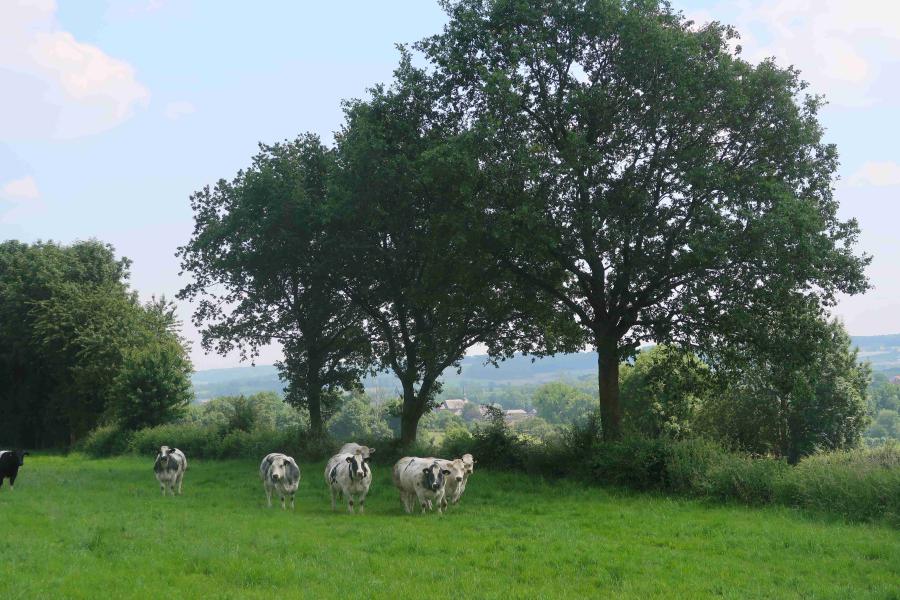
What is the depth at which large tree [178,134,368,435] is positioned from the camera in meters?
33.7

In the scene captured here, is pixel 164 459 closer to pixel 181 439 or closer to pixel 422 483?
pixel 422 483

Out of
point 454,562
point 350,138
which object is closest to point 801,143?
point 350,138

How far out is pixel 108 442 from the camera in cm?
4619

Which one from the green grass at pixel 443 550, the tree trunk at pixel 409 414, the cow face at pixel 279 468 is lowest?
the green grass at pixel 443 550

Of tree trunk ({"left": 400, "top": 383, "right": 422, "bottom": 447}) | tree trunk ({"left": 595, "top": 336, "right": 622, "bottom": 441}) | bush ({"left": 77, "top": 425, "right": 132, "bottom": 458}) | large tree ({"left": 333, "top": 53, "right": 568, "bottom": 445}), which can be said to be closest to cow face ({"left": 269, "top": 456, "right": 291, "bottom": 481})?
large tree ({"left": 333, "top": 53, "right": 568, "bottom": 445})

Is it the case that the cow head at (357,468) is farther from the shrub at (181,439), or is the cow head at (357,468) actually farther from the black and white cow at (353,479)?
the shrub at (181,439)

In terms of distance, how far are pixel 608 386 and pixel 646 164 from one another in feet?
25.8

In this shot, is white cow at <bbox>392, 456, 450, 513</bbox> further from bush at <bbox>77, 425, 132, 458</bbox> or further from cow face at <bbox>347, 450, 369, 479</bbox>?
bush at <bbox>77, 425, 132, 458</bbox>

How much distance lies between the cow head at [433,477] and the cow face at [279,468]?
425 cm

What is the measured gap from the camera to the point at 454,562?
13430mm

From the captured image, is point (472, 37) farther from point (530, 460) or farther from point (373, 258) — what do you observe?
point (530, 460)

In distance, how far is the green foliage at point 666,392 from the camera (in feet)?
87.9

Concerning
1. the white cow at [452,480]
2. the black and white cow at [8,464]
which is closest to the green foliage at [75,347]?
the black and white cow at [8,464]

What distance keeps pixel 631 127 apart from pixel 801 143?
17.9 ft
